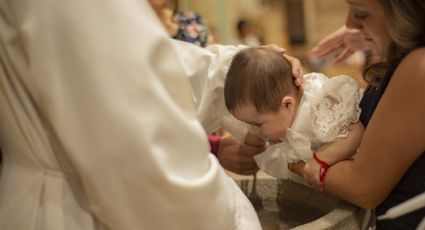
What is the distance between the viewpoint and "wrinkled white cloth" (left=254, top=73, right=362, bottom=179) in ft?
3.87

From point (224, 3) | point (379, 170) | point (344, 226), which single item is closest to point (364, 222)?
point (344, 226)

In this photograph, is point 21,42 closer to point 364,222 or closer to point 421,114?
point 421,114

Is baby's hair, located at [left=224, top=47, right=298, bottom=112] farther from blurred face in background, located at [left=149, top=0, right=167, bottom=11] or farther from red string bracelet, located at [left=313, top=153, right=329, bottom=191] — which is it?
blurred face in background, located at [left=149, top=0, right=167, bottom=11]

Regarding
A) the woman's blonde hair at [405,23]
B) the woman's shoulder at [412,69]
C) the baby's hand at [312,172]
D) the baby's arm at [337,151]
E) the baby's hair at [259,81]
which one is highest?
the woman's blonde hair at [405,23]

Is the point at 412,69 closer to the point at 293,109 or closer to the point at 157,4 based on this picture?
the point at 293,109

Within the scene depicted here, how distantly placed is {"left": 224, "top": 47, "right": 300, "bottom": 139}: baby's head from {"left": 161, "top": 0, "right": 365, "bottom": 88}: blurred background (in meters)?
4.60

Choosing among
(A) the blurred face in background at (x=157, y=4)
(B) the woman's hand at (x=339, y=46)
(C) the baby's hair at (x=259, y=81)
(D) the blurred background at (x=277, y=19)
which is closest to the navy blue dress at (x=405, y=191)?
(C) the baby's hair at (x=259, y=81)

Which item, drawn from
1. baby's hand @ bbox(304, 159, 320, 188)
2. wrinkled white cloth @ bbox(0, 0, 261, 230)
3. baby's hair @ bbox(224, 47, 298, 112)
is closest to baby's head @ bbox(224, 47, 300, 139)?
baby's hair @ bbox(224, 47, 298, 112)

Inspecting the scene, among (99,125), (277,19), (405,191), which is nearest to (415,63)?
(405,191)

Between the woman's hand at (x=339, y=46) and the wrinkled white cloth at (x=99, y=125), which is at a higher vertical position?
the wrinkled white cloth at (x=99, y=125)

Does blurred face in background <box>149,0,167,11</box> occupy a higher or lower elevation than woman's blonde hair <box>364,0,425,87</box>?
lower

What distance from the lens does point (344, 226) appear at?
109 centimetres

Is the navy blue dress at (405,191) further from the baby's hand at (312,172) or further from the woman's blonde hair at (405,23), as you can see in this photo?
the baby's hand at (312,172)

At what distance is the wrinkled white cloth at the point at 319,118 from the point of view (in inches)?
46.5
